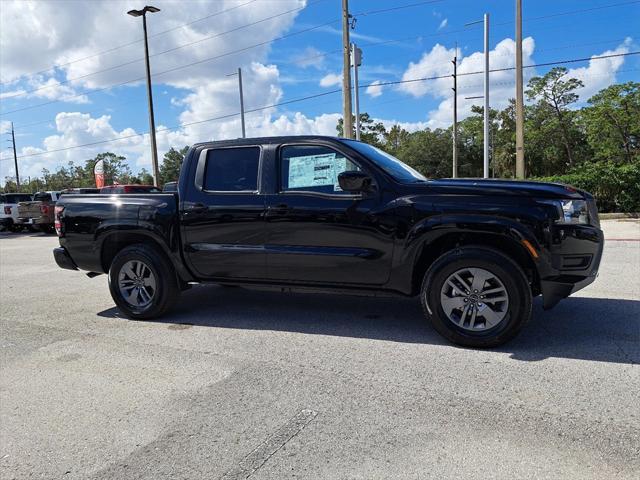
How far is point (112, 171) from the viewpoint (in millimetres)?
83875

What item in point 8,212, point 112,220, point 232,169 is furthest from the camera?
point 8,212

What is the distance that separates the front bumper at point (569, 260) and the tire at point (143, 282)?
145 inches

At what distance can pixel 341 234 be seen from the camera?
4641 millimetres

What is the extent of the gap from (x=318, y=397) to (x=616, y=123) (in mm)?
44944

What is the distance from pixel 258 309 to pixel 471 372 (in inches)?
111

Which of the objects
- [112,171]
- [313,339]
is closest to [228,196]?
[313,339]

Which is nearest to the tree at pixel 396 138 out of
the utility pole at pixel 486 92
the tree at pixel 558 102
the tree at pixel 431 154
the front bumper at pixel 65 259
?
the tree at pixel 431 154

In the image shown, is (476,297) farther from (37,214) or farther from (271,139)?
(37,214)

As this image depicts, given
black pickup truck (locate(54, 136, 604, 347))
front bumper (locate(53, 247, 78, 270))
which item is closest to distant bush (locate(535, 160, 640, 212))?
black pickup truck (locate(54, 136, 604, 347))

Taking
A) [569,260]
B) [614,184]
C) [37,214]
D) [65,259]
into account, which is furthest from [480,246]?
[37,214]

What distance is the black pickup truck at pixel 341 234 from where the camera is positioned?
412 cm

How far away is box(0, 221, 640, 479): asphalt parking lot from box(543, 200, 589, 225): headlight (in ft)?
3.44

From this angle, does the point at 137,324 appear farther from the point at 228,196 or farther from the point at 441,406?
the point at 441,406

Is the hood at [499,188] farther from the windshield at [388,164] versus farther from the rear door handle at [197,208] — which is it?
the rear door handle at [197,208]
